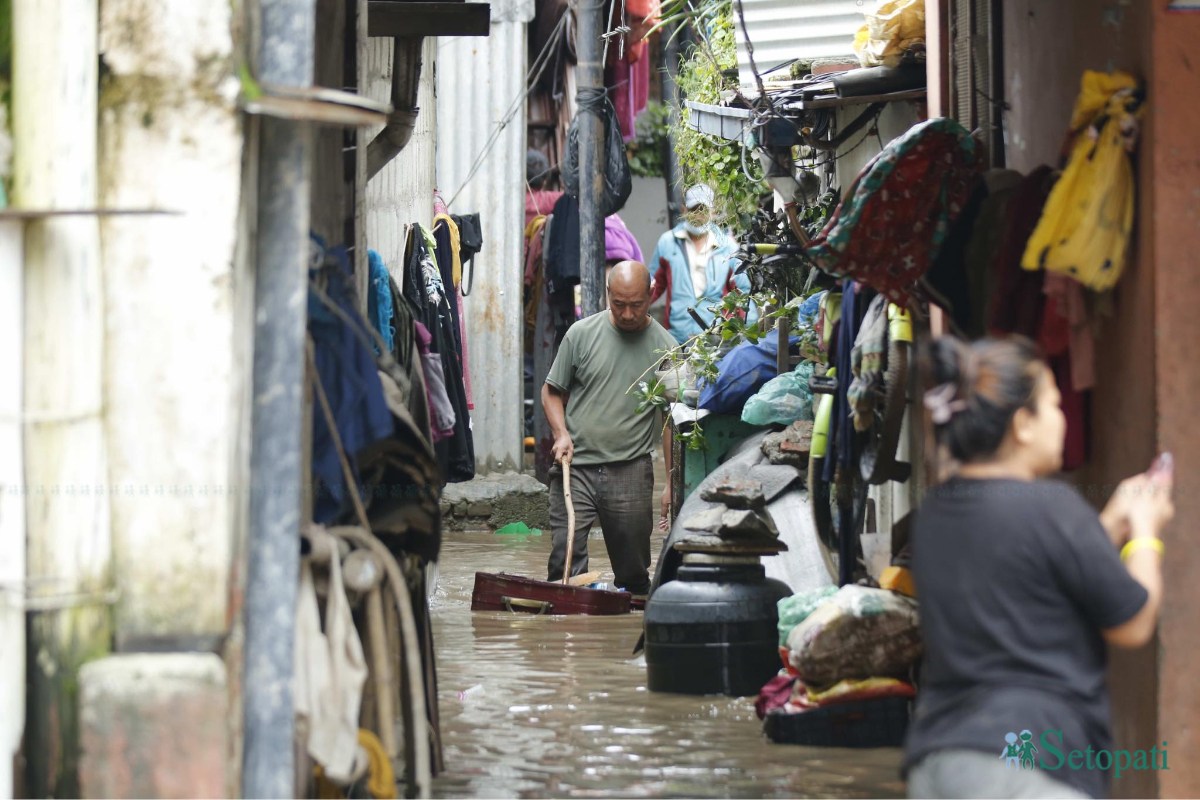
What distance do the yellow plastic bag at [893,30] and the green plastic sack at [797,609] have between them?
112 inches

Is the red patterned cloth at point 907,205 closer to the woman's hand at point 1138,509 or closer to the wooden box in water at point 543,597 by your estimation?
the woman's hand at point 1138,509

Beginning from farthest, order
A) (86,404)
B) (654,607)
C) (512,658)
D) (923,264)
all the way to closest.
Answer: (512,658), (654,607), (923,264), (86,404)

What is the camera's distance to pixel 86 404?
4.03 m

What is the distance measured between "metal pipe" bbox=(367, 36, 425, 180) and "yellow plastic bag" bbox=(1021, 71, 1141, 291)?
4083 millimetres

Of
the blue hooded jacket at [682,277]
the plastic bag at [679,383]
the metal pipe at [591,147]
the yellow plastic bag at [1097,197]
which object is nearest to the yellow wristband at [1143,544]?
the yellow plastic bag at [1097,197]

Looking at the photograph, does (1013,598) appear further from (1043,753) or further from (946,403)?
(946,403)

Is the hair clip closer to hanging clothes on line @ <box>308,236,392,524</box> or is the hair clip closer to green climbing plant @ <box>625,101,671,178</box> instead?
hanging clothes on line @ <box>308,236,392,524</box>

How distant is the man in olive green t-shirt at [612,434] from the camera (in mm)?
10586

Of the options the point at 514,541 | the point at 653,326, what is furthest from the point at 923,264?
the point at 514,541

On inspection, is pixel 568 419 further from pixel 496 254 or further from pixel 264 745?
pixel 264 745

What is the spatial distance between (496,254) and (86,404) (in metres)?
9.54

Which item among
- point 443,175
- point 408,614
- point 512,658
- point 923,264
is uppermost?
point 443,175

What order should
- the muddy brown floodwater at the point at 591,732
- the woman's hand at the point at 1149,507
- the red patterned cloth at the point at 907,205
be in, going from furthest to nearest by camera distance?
1. the red patterned cloth at the point at 907,205
2. the muddy brown floodwater at the point at 591,732
3. the woman's hand at the point at 1149,507

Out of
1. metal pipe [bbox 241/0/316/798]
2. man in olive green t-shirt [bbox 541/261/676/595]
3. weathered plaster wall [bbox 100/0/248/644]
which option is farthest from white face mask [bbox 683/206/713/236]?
weathered plaster wall [bbox 100/0/248/644]
